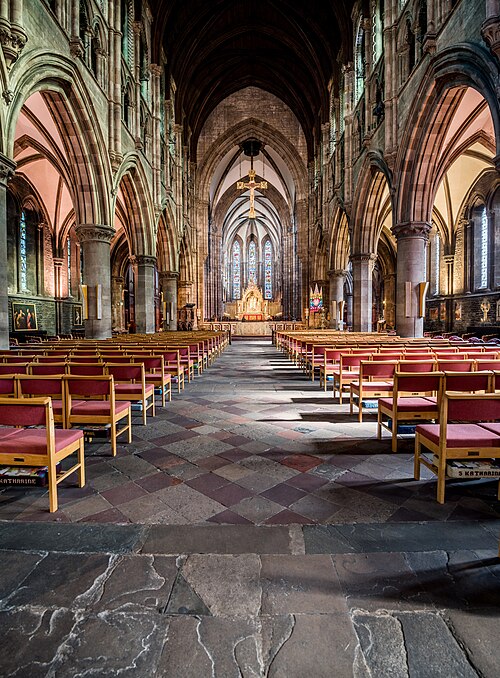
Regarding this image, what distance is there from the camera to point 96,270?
1293 cm

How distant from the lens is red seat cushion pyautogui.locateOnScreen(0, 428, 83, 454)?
2957 mm

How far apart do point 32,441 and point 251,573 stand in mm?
1970

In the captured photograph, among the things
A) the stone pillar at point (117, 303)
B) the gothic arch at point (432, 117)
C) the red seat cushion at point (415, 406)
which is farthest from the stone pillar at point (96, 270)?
the stone pillar at point (117, 303)

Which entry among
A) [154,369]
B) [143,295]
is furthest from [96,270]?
[154,369]

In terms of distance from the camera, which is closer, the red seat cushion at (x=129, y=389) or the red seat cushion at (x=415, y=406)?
the red seat cushion at (x=415, y=406)

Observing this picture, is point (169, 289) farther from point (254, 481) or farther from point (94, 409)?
point (254, 481)

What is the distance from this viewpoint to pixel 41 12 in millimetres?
8977

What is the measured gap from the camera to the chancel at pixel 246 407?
1.81m

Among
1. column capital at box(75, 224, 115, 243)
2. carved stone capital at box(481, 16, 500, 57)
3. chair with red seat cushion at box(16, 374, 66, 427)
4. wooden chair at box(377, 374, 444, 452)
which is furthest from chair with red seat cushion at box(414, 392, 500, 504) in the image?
column capital at box(75, 224, 115, 243)

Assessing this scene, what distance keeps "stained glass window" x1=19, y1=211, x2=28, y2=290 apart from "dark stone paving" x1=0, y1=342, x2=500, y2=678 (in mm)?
20959

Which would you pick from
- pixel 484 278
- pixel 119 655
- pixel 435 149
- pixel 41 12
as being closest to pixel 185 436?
pixel 119 655

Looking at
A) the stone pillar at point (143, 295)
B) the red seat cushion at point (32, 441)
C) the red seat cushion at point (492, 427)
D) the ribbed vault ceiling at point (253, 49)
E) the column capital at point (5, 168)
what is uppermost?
the ribbed vault ceiling at point (253, 49)

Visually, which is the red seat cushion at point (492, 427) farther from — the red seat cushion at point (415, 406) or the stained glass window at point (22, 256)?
the stained glass window at point (22, 256)

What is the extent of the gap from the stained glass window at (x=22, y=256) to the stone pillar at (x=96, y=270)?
10643mm
